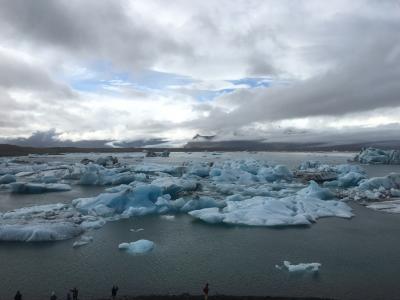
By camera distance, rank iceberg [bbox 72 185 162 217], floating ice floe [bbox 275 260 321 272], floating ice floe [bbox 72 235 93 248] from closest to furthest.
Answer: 1. floating ice floe [bbox 275 260 321 272]
2. floating ice floe [bbox 72 235 93 248]
3. iceberg [bbox 72 185 162 217]

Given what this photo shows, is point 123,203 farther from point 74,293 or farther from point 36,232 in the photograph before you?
point 74,293

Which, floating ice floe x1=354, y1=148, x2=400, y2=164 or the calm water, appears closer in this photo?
the calm water

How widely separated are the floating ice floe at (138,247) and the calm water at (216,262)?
12.2 inches

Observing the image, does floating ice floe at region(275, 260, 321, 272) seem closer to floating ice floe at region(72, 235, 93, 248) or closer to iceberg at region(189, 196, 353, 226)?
iceberg at region(189, 196, 353, 226)

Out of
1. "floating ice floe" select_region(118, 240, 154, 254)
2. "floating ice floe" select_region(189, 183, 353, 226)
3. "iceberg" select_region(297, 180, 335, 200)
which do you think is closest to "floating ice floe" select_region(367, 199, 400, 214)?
"floating ice floe" select_region(189, 183, 353, 226)

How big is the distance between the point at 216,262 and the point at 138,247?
369 centimetres

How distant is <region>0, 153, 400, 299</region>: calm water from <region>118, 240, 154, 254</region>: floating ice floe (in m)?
0.31

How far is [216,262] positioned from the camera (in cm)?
1666

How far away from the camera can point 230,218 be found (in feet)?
77.7

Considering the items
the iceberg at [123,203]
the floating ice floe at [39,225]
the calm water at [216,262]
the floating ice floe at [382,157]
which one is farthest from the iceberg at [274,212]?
the floating ice floe at [382,157]

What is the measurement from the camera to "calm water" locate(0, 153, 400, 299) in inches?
544

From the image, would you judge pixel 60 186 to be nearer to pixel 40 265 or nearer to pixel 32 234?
pixel 32 234

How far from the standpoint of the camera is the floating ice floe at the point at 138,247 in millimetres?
17763

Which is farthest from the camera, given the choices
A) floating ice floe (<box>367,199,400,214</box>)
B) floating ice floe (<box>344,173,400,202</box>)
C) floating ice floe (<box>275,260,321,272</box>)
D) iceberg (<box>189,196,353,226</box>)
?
floating ice floe (<box>344,173,400,202</box>)
